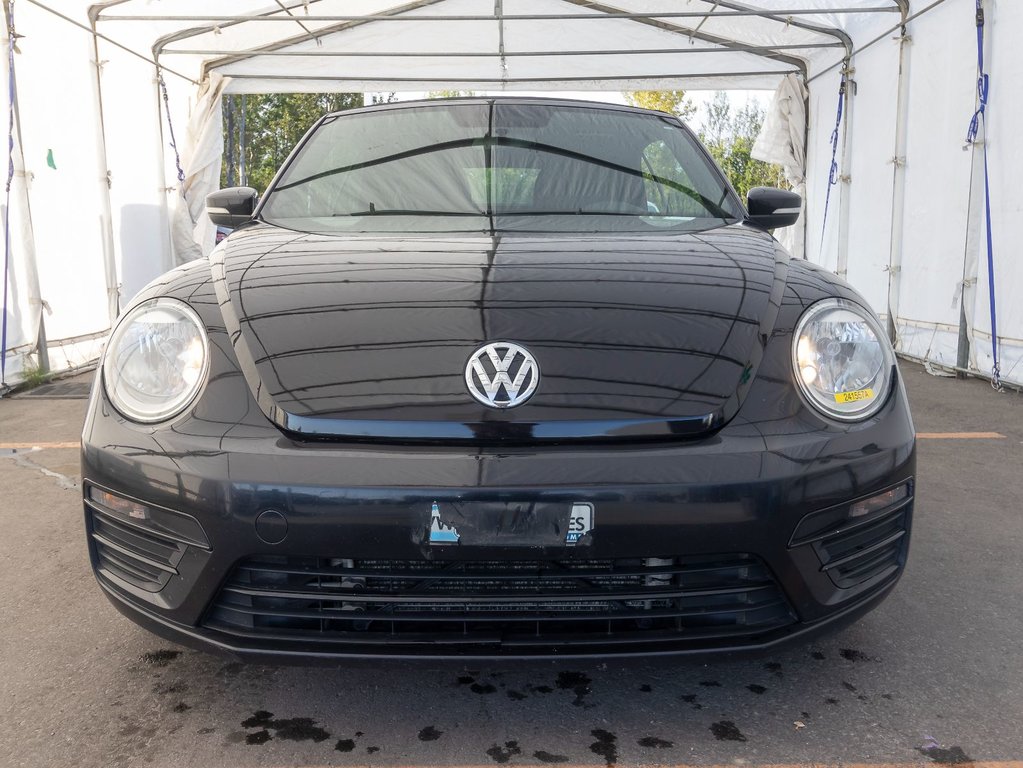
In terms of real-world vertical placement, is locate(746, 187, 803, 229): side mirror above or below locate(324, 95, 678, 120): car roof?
below

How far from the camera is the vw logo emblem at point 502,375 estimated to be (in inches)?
61.5

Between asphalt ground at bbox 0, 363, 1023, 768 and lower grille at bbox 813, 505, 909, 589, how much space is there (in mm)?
167

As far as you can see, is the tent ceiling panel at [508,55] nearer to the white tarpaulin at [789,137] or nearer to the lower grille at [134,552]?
the white tarpaulin at [789,137]

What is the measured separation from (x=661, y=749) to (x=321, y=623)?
70 cm

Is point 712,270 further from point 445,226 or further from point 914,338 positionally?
point 914,338

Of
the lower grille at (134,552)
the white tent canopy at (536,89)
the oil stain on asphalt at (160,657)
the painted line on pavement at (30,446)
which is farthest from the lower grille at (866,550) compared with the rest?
the white tent canopy at (536,89)

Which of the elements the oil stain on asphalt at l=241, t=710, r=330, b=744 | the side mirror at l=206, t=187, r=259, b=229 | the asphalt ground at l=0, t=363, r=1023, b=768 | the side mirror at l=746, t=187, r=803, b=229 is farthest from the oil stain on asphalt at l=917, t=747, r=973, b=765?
the side mirror at l=206, t=187, r=259, b=229

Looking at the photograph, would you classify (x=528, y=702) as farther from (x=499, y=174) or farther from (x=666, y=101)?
(x=666, y=101)

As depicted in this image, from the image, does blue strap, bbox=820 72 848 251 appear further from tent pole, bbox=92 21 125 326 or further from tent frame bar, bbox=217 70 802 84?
tent pole, bbox=92 21 125 326

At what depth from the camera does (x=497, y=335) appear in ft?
5.40

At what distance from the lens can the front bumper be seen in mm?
1476

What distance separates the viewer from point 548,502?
1462 millimetres

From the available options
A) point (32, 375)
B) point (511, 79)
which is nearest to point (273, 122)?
point (511, 79)

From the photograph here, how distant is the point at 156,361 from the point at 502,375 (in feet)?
2.34
